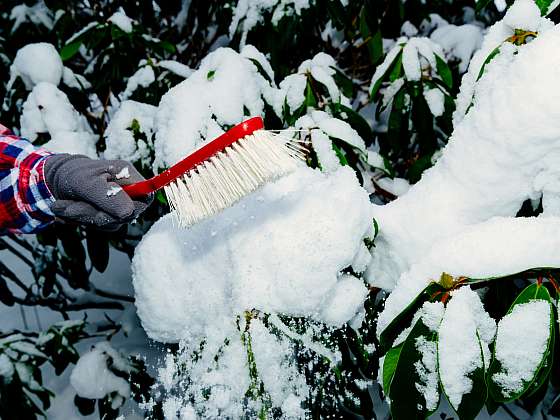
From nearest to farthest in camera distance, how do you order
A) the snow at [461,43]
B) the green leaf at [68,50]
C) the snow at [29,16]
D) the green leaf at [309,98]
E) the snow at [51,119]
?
the green leaf at [309,98] < the snow at [51,119] < the green leaf at [68,50] < the snow at [461,43] < the snow at [29,16]

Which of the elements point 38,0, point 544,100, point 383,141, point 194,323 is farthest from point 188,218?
point 38,0

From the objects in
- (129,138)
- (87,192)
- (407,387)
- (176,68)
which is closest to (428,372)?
(407,387)

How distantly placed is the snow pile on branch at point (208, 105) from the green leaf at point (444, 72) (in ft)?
1.25

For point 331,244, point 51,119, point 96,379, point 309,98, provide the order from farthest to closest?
point 96,379, point 51,119, point 309,98, point 331,244

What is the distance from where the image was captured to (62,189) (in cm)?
71

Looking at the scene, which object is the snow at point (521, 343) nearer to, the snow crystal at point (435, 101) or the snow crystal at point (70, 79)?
the snow crystal at point (435, 101)

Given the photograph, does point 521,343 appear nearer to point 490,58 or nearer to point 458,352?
point 458,352

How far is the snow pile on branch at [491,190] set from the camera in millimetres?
598

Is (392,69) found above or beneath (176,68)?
beneath

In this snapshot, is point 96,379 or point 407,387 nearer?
point 407,387

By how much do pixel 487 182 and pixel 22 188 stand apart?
694 mm

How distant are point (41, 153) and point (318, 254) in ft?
1.56

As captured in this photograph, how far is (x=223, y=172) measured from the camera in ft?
2.45

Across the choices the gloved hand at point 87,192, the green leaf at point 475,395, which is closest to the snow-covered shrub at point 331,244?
the green leaf at point 475,395
